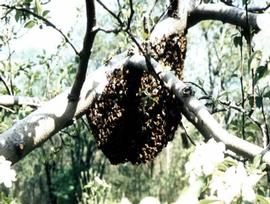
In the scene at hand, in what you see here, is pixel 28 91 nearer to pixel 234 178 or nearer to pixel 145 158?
pixel 145 158

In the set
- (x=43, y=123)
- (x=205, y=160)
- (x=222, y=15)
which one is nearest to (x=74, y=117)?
(x=43, y=123)

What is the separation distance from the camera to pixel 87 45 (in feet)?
8.43

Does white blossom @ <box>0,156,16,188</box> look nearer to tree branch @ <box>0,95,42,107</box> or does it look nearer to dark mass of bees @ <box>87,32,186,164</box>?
tree branch @ <box>0,95,42,107</box>

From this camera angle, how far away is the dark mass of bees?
3359mm

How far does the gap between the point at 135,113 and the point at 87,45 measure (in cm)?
94

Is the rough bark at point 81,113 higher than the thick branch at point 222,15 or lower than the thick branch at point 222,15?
lower

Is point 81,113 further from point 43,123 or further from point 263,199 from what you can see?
point 263,199

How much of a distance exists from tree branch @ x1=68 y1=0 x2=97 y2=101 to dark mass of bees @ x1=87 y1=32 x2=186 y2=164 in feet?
1.55

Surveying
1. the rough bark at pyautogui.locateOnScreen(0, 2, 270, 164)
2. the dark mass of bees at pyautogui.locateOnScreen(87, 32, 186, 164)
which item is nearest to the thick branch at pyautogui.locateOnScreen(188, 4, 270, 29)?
the rough bark at pyautogui.locateOnScreen(0, 2, 270, 164)

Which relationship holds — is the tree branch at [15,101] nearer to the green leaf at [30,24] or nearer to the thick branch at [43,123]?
the thick branch at [43,123]

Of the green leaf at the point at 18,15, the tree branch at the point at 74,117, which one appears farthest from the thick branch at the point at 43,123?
the green leaf at the point at 18,15

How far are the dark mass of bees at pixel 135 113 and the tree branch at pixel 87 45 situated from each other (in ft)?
1.55

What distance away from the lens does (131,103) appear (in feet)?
11.2

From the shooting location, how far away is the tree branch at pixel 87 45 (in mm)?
2427
